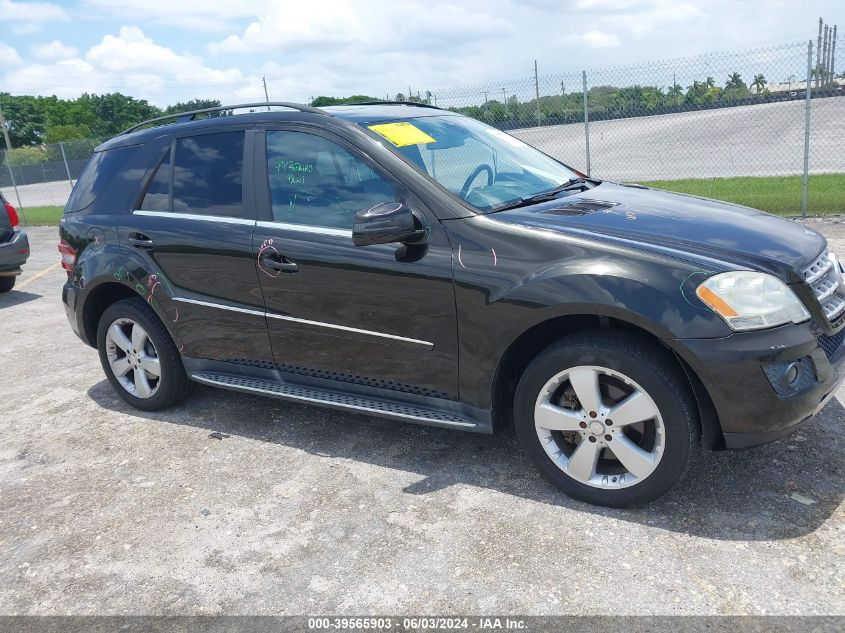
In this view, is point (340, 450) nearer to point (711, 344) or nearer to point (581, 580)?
point (581, 580)

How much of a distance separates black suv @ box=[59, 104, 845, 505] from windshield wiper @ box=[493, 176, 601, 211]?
0.02 meters

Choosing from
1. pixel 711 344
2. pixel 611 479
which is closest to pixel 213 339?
pixel 611 479

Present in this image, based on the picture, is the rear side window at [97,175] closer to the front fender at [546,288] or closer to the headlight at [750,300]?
the front fender at [546,288]

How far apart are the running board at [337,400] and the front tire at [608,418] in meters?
0.38

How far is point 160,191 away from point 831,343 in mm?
3670

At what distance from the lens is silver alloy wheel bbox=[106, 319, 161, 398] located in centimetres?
467

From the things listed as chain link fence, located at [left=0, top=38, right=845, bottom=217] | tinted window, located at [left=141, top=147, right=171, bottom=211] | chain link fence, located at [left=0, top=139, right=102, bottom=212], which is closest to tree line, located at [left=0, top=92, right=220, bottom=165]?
chain link fence, located at [left=0, top=139, right=102, bottom=212]

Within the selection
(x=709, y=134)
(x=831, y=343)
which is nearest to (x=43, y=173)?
(x=709, y=134)

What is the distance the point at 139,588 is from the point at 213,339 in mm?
1650

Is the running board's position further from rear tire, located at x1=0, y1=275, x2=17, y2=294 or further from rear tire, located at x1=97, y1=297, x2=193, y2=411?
rear tire, located at x1=0, y1=275, x2=17, y2=294

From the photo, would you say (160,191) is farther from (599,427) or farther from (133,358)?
(599,427)

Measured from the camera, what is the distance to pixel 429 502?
344cm

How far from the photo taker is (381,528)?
3.25 meters

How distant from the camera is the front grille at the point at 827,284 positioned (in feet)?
10.0
